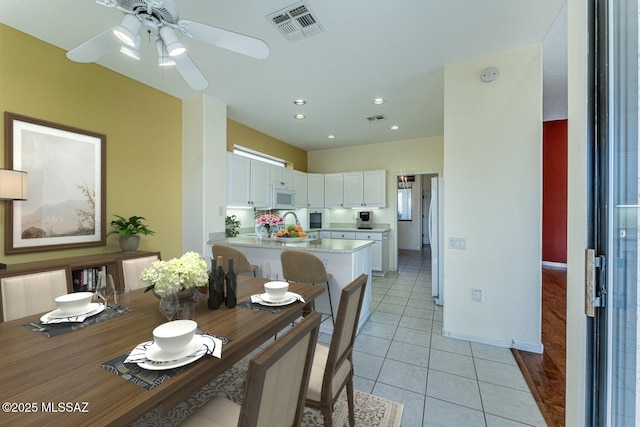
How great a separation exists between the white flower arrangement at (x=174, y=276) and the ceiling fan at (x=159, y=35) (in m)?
1.24

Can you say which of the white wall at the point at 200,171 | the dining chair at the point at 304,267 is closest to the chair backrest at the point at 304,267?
the dining chair at the point at 304,267

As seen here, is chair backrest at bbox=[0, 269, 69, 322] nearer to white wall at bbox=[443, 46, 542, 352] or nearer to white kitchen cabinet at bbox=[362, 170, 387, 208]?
white wall at bbox=[443, 46, 542, 352]

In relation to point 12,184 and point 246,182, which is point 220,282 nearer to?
point 12,184

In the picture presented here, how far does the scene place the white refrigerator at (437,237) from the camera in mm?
3709

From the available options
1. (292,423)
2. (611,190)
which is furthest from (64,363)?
(611,190)

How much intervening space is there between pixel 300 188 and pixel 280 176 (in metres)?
0.84

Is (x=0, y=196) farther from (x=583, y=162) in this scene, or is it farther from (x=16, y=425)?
(x=583, y=162)

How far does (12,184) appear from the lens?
76.5 inches

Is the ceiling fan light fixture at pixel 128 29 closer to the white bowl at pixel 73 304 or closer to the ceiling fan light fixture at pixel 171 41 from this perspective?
the ceiling fan light fixture at pixel 171 41

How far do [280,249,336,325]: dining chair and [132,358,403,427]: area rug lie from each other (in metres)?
0.99

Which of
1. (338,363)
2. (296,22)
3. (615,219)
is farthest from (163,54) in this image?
(615,219)

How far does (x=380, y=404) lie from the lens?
181 centimetres

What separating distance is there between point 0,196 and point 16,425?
A: 204cm

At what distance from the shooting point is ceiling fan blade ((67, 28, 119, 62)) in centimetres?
154
